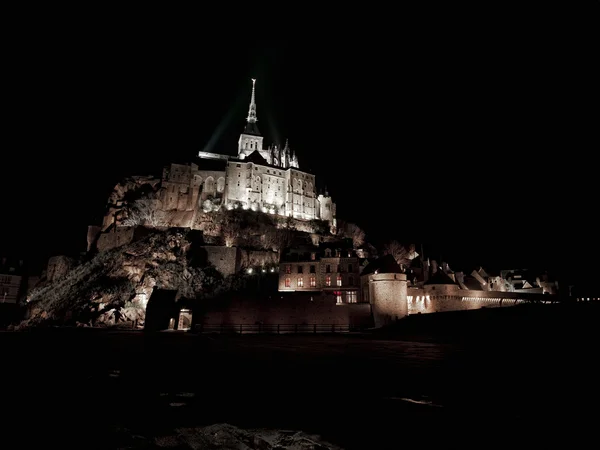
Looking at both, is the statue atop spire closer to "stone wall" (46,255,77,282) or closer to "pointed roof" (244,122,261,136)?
"pointed roof" (244,122,261,136)

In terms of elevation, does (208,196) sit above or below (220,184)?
below

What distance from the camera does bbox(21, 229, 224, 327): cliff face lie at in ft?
136

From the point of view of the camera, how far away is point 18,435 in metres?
5.57

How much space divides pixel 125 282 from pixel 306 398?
42.1m

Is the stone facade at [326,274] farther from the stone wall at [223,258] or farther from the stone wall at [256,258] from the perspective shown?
the stone wall at [256,258]

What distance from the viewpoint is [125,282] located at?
4488 centimetres

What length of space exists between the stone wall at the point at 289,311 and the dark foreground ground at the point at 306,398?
20.5 meters

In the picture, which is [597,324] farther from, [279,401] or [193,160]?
[193,160]

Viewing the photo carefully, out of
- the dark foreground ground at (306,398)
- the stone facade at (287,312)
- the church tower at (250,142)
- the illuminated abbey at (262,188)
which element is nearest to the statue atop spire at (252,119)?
the church tower at (250,142)

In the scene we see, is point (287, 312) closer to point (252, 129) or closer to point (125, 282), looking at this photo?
point (125, 282)

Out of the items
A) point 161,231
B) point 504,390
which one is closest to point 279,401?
point 504,390

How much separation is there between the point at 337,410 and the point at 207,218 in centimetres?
5454

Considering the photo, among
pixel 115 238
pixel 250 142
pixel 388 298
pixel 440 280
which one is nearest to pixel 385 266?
pixel 388 298

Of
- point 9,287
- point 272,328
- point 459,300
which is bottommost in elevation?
point 272,328
